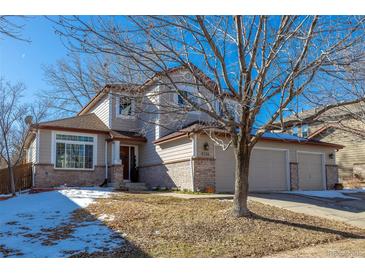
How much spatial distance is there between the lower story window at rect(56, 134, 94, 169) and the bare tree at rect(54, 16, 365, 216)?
9359 mm

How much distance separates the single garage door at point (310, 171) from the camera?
714 inches

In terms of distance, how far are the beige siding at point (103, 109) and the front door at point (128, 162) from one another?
5.18 feet

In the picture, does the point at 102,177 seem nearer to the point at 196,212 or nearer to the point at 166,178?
the point at 166,178

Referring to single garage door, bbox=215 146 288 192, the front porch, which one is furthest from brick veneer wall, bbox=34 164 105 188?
single garage door, bbox=215 146 288 192

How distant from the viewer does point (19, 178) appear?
672 inches

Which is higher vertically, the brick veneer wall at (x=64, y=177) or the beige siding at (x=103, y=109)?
the beige siding at (x=103, y=109)

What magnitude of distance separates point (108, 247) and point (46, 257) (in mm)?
1053

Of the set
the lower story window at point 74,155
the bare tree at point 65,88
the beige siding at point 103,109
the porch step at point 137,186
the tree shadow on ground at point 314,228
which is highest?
the bare tree at point 65,88

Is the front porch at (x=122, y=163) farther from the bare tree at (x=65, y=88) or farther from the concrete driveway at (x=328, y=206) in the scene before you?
the concrete driveway at (x=328, y=206)

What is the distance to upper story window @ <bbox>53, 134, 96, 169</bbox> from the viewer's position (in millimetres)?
16438

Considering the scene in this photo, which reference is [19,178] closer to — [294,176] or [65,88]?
[65,88]

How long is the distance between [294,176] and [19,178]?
13.2 metres

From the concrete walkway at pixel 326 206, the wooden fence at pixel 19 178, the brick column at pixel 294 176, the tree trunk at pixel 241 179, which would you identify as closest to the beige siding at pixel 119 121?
the wooden fence at pixel 19 178

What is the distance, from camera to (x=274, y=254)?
256 inches
